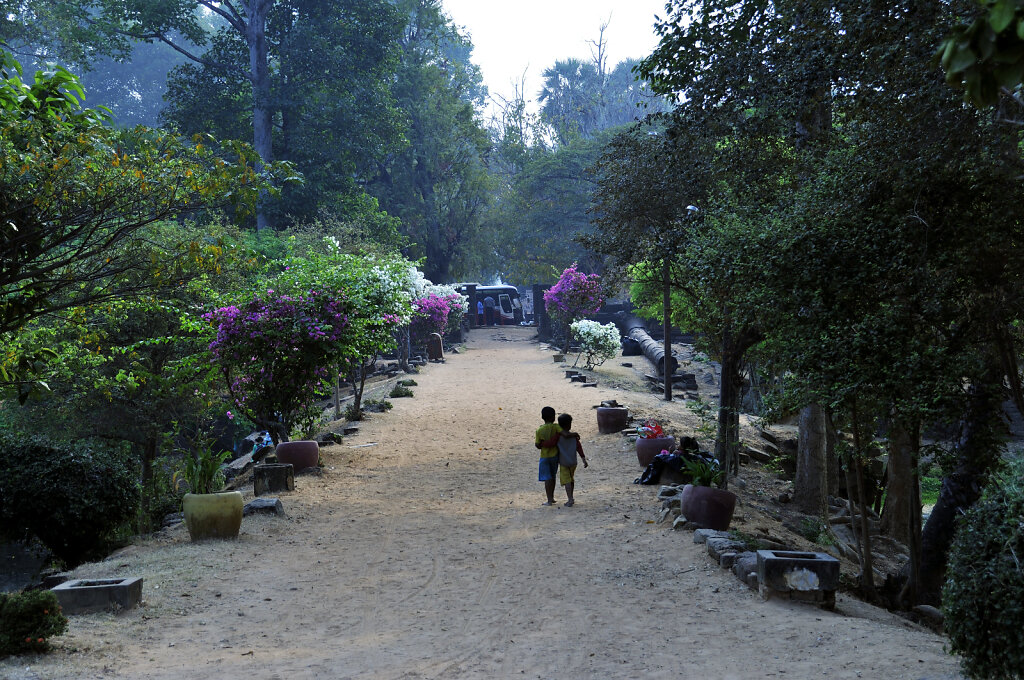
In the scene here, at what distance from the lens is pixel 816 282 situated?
7.05m

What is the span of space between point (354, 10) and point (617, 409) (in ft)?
86.3

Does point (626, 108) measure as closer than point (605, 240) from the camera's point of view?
No

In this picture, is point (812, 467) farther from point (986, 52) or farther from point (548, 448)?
point (986, 52)

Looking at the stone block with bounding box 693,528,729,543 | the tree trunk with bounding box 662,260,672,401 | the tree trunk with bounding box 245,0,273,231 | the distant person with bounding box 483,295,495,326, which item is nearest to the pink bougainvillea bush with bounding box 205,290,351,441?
the stone block with bounding box 693,528,729,543

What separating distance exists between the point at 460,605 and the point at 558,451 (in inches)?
145

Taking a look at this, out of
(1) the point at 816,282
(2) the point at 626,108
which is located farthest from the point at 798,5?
(2) the point at 626,108

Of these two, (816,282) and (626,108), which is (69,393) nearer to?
→ (816,282)

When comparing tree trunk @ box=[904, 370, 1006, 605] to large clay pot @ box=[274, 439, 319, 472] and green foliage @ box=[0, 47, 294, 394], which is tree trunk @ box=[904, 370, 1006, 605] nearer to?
green foliage @ box=[0, 47, 294, 394]

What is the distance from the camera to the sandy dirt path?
5391 millimetres

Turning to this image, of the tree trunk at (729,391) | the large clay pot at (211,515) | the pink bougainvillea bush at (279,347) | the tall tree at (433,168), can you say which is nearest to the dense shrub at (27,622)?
the large clay pot at (211,515)

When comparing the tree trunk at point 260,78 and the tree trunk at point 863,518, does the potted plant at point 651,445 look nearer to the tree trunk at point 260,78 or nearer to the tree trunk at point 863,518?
the tree trunk at point 863,518

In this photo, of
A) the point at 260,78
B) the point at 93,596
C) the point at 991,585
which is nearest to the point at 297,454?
the point at 93,596

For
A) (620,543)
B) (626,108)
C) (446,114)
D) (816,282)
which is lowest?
(620,543)

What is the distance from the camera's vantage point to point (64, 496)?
10.0 meters
